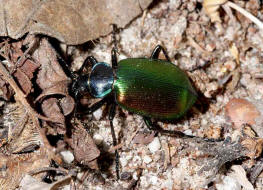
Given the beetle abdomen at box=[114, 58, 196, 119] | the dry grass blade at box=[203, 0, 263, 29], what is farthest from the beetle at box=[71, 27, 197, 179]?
the dry grass blade at box=[203, 0, 263, 29]

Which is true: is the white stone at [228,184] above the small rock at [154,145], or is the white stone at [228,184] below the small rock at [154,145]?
below

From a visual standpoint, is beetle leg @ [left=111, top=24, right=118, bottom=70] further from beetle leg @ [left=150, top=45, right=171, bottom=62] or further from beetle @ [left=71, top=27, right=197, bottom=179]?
beetle leg @ [left=150, top=45, right=171, bottom=62]

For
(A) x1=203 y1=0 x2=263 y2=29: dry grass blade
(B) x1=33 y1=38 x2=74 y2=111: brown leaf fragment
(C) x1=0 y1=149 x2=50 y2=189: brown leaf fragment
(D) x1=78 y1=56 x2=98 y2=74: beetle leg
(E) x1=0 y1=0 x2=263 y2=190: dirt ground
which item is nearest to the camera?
(C) x1=0 y1=149 x2=50 y2=189: brown leaf fragment

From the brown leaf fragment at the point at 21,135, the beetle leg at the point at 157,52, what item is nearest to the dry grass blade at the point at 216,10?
the beetle leg at the point at 157,52

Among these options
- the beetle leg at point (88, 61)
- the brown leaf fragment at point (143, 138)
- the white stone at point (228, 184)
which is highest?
the beetle leg at point (88, 61)

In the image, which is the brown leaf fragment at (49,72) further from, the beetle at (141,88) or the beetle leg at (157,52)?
the beetle leg at (157,52)

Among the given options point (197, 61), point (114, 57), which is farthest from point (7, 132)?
point (197, 61)
